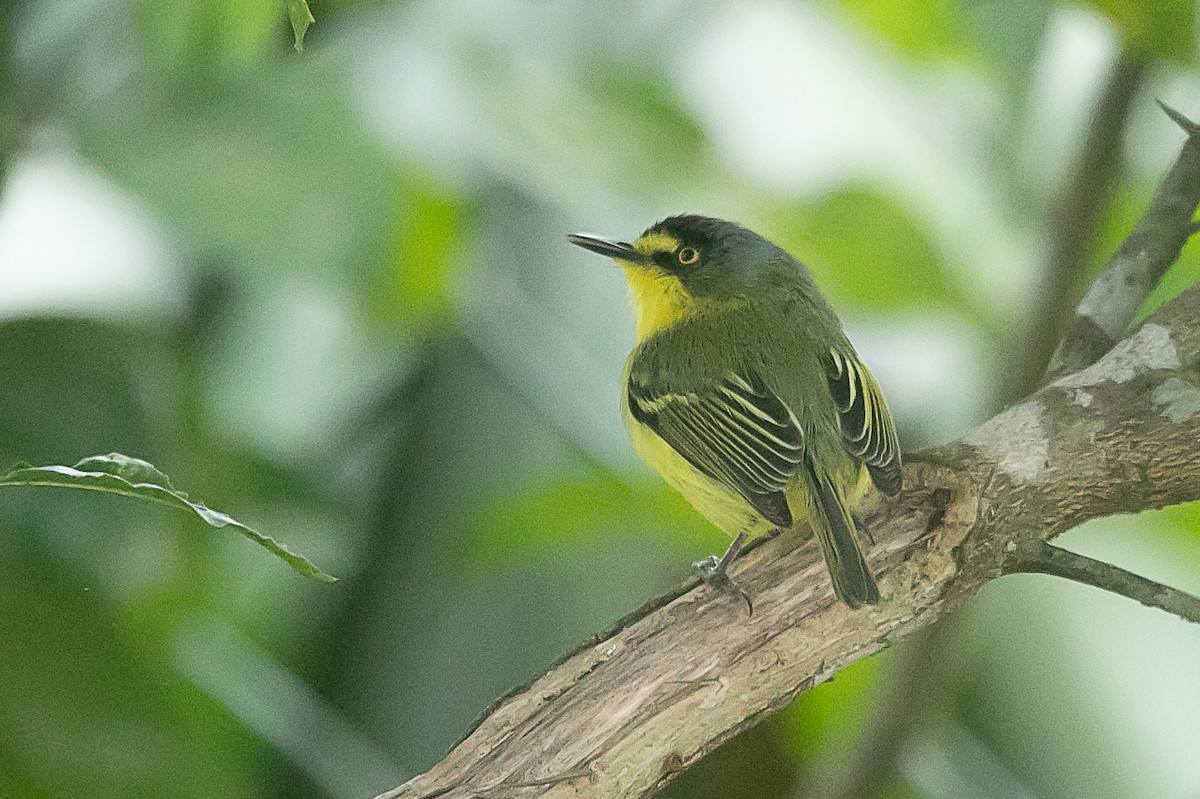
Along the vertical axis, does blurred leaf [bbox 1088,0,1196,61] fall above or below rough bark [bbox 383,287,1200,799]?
above

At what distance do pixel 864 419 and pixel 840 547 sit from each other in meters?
0.40

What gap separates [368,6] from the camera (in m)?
2.54

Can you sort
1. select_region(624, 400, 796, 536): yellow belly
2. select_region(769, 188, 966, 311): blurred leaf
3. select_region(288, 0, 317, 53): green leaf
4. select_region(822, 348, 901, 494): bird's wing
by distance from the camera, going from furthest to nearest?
1. select_region(769, 188, 966, 311): blurred leaf
2. select_region(624, 400, 796, 536): yellow belly
3. select_region(822, 348, 901, 494): bird's wing
4. select_region(288, 0, 317, 53): green leaf

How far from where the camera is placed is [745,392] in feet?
7.12

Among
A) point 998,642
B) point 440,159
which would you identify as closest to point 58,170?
point 440,159

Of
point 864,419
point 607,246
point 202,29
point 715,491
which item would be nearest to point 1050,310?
point 864,419

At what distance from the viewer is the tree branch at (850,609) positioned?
158cm

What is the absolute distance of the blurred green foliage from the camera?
2.09 meters

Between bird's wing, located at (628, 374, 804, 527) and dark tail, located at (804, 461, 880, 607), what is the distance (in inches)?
2.8

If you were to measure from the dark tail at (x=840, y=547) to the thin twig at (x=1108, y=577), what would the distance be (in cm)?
21

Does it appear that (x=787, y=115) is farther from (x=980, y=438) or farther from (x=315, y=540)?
(x=315, y=540)

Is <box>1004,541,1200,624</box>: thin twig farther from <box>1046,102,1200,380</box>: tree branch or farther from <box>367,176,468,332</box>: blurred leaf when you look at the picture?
<box>367,176,468,332</box>: blurred leaf

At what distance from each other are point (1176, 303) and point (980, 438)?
13.0 inches

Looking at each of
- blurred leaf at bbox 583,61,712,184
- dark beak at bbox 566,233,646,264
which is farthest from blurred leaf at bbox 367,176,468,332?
blurred leaf at bbox 583,61,712,184
